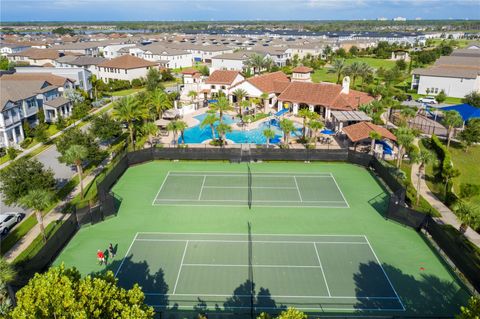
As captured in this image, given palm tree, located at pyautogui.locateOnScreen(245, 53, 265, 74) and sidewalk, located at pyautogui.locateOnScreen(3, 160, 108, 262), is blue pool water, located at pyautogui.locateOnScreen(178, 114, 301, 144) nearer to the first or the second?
sidewalk, located at pyautogui.locateOnScreen(3, 160, 108, 262)

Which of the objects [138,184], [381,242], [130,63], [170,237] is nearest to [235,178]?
[138,184]

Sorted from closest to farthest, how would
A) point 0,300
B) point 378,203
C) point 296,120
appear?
point 0,300
point 378,203
point 296,120

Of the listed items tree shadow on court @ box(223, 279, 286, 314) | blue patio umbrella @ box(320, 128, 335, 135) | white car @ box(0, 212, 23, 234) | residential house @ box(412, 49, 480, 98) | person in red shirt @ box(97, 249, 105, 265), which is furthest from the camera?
residential house @ box(412, 49, 480, 98)

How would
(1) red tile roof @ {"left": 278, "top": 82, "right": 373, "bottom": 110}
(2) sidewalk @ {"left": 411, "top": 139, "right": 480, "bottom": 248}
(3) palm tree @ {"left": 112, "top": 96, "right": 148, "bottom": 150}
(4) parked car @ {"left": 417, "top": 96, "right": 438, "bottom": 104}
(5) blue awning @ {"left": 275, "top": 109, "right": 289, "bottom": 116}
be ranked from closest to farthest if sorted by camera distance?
1. (2) sidewalk @ {"left": 411, "top": 139, "right": 480, "bottom": 248}
2. (3) palm tree @ {"left": 112, "top": 96, "right": 148, "bottom": 150}
3. (1) red tile roof @ {"left": 278, "top": 82, "right": 373, "bottom": 110}
4. (5) blue awning @ {"left": 275, "top": 109, "right": 289, "bottom": 116}
5. (4) parked car @ {"left": 417, "top": 96, "right": 438, "bottom": 104}

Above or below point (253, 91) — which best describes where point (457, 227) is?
below

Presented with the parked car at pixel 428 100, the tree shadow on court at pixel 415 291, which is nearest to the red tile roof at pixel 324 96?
the parked car at pixel 428 100

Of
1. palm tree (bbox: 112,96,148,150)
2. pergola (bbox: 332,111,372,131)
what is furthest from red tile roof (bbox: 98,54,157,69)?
pergola (bbox: 332,111,372,131)

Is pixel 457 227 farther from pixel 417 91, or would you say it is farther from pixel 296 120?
pixel 417 91

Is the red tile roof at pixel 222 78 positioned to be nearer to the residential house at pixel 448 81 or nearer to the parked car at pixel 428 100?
the parked car at pixel 428 100
